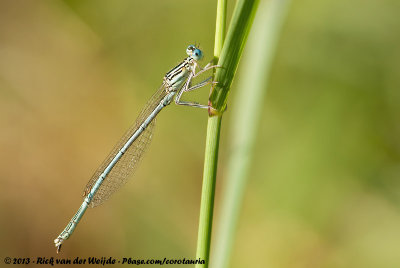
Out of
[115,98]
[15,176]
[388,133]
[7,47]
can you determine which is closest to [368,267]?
[388,133]

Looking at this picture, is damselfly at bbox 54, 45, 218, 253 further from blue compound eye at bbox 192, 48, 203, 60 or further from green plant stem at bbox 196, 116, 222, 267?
green plant stem at bbox 196, 116, 222, 267

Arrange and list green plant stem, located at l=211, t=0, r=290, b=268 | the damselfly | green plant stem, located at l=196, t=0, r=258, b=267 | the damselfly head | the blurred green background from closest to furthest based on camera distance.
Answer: green plant stem, located at l=196, t=0, r=258, b=267 < green plant stem, located at l=211, t=0, r=290, b=268 < the damselfly head < the damselfly < the blurred green background

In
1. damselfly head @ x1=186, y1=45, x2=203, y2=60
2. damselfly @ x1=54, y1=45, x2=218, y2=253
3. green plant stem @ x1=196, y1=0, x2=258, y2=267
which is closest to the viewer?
green plant stem @ x1=196, y1=0, x2=258, y2=267

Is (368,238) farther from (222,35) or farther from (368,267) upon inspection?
(222,35)

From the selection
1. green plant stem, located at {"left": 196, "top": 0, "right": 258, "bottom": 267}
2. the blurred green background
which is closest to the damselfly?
the blurred green background

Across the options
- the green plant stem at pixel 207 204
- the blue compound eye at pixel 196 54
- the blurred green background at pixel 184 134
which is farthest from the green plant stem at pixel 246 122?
the blurred green background at pixel 184 134

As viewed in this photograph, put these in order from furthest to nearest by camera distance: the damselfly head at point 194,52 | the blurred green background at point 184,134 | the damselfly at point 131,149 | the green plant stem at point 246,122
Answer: the blurred green background at point 184,134 < the damselfly at point 131,149 < the damselfly head at point 194,52 < the green plant stem at point 246,122

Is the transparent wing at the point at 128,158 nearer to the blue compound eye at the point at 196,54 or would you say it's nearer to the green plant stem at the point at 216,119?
the blue compound eye at the point at 196,54
